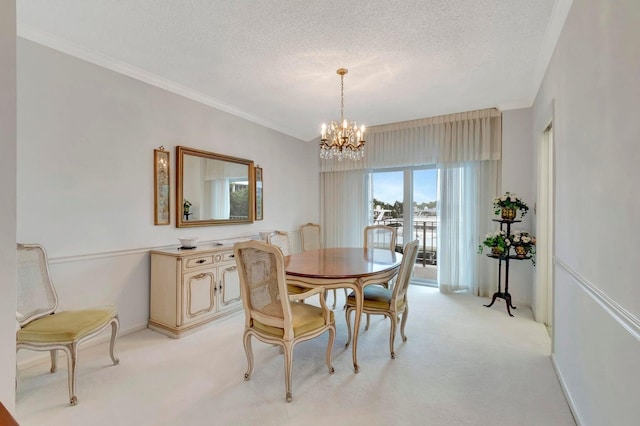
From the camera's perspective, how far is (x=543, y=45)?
2451mm

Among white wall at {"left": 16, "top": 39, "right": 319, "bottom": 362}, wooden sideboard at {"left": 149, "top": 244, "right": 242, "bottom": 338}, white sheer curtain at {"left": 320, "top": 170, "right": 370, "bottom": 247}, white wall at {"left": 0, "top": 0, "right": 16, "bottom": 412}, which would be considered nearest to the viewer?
white wall at {"left": 0, "top": 0, "right": 16, "bottom": 412}

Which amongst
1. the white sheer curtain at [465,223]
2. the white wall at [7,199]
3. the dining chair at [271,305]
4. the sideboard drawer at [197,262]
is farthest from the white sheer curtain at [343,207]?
the white wall at [7,199]

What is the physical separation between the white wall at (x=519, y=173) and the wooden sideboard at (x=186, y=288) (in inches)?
146

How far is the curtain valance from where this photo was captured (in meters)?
4.05

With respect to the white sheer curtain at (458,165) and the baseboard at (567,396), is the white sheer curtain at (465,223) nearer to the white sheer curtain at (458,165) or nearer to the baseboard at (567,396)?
the white sheer curtain at (458,165)

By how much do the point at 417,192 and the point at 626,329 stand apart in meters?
3.76

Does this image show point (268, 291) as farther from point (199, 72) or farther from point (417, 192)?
point (417, 192)

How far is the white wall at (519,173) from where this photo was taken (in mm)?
3771

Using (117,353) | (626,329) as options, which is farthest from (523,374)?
(117,353)

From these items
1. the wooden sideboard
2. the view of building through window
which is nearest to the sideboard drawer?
the wooden sideboard

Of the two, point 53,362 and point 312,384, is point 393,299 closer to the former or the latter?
point 312,384

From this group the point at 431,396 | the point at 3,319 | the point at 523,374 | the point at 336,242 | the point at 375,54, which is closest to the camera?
the point at 3,319

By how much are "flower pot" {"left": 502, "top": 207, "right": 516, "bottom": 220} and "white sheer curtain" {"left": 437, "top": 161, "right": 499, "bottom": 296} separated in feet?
1.99

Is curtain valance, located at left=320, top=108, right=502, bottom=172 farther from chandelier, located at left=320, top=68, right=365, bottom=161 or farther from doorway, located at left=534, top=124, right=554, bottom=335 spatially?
chandelier, located at left=320, top=68, right=365, bottom=161
